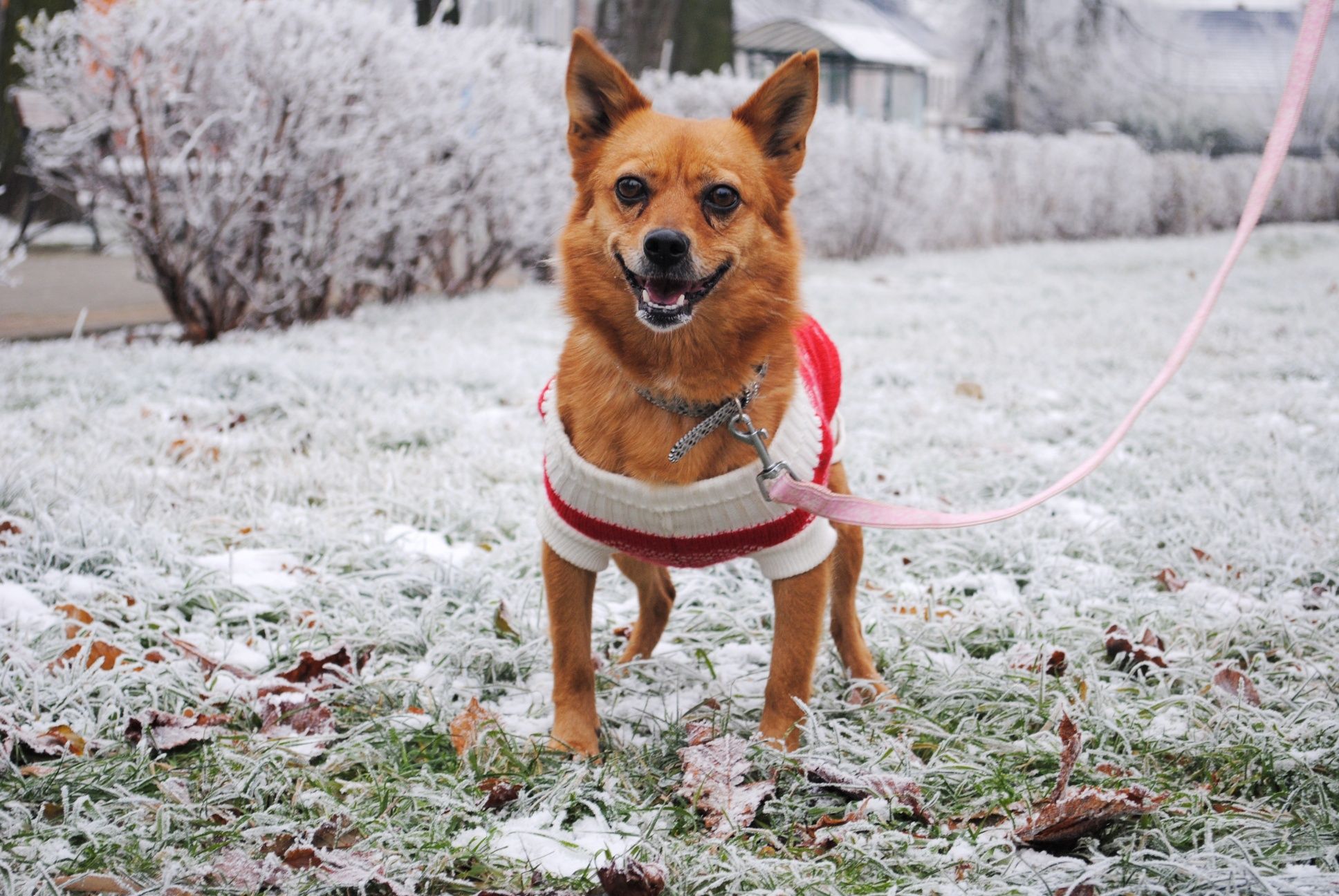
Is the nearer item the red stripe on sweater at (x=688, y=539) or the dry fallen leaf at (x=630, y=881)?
the dry fallen leaf at (x=630, y=881)

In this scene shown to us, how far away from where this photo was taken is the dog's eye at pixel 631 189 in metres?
2.09

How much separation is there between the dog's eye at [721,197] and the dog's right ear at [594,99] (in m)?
0.32

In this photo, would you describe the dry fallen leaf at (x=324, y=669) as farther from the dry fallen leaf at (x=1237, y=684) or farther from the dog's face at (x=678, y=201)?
the dry fallen leaf at (x=1237, y=684)

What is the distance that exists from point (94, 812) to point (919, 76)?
95.9 ft

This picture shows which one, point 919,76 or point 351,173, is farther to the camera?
point 919,76

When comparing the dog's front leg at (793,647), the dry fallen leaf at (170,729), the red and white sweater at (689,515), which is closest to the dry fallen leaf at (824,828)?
the dog's front leg at (793,647)

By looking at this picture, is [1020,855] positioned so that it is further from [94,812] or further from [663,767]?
[94,812]

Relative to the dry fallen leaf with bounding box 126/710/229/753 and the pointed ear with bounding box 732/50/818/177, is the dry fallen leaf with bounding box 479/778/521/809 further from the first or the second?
the pointed ear with bounding box 732/50/818/177

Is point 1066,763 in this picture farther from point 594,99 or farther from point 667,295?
point 594,99

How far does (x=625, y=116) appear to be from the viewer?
2238 mm

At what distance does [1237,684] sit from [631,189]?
1.72 meters

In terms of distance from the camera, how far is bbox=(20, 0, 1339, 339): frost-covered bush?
210 inches

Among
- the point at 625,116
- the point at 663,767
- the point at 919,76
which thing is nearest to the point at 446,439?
the point at 625,116

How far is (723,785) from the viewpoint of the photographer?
1.77 meters
